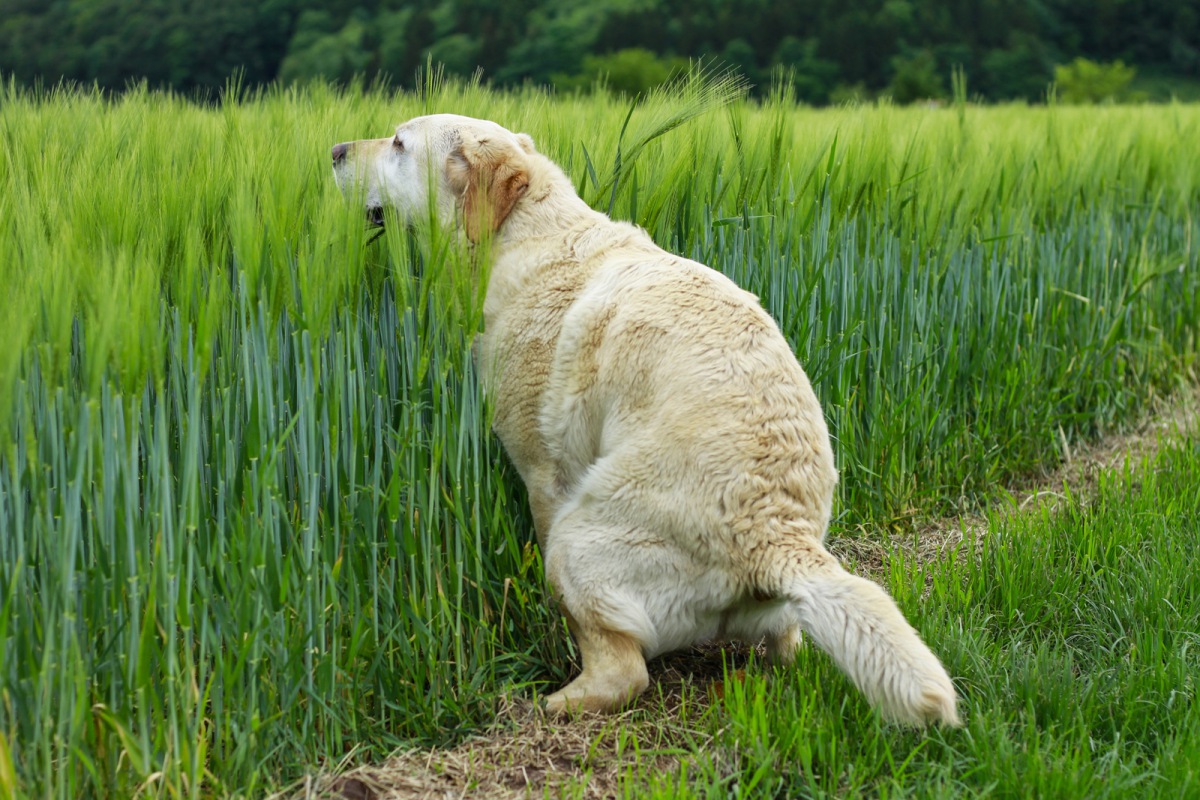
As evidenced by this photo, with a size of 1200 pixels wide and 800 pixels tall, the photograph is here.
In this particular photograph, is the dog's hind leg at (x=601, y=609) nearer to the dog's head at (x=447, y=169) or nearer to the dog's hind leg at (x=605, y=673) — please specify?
the dog's hind leg at (x=605, y=673)

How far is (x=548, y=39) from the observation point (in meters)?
25.9

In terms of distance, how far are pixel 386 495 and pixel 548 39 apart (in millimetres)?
25274

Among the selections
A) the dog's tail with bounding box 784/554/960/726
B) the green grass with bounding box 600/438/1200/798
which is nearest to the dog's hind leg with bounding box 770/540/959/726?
the dog's tail with bounding box 784/554/960/726

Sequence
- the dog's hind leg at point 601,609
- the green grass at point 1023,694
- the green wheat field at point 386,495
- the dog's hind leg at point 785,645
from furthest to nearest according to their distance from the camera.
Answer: the dog's hind leg at point 785,645 → the dog's hind leg at point 601,609 → the green grass at point 1023,694 → the green wheat field at point 386,495

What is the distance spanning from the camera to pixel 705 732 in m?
2.35

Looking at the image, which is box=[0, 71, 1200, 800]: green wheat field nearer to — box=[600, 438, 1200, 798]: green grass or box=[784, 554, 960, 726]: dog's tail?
box=[600, 438, 1200, 798]: green grass

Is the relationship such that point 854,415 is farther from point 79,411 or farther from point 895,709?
point 79,411

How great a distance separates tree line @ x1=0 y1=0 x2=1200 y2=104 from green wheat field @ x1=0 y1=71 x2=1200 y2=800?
21879 mm

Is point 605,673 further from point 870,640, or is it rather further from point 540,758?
point 870,640

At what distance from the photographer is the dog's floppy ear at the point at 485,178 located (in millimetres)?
2748

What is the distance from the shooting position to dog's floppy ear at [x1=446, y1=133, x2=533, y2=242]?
9.02 feet

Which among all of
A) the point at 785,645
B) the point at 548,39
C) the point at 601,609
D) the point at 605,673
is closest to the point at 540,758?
the point at 605,673

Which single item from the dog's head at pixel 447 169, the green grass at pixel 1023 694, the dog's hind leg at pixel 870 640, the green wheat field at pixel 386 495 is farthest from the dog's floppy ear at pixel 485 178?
the green grass at pixel 1023 694

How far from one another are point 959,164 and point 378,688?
3263mm
